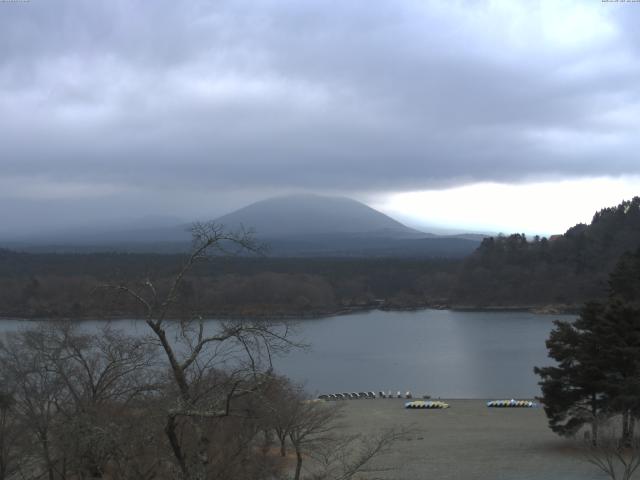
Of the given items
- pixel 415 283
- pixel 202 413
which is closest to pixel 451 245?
pixel 415 283

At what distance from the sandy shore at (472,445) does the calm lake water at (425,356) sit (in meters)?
2.82

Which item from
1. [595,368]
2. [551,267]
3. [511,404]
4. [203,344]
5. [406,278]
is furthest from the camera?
[406,278]

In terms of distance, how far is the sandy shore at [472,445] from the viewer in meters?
10.0

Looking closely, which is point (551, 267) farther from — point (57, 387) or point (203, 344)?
point (203, 344)

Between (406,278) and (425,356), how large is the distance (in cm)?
2887

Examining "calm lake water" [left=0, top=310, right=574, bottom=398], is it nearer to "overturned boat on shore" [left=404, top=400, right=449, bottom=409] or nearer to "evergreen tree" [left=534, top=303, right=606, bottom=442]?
"overturned boat on shore" [left=404, top=400, right=449, bottom=409]

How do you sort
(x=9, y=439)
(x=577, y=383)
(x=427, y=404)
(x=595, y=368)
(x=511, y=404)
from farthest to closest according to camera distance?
(x=427, y=404) < (x=511, y=404) < (x=577, y=383) < (x=595, y=368) < (x=9, y=439)

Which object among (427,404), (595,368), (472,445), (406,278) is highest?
(595,368)

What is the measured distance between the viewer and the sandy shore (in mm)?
10039

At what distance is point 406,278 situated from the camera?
56156 millimetres

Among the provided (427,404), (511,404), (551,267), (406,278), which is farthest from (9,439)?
(406,278)

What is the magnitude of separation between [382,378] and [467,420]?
7.89 meters

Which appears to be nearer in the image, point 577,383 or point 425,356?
point 577,383

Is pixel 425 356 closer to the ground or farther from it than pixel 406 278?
closer to the ground
